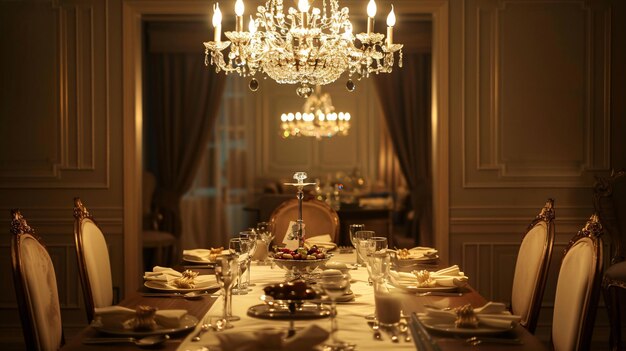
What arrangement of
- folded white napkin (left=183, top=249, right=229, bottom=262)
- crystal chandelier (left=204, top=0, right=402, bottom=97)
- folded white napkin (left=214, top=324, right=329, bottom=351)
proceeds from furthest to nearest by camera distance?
folded white napkin (left=183, top=249, right=229, bottom=262) → crystal chandelier (left=204, top=0, right=402, bottom=97) → folded white napkin (left=214, top=324, right=329, bottom=351)

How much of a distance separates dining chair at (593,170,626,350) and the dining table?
1777mm

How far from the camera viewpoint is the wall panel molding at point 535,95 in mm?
4570

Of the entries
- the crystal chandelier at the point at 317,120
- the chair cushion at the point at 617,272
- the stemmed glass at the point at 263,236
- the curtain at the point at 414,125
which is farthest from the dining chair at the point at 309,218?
the crystal chandelier at the point at 317,120

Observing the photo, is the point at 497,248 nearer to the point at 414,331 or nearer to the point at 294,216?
the point at 294,216

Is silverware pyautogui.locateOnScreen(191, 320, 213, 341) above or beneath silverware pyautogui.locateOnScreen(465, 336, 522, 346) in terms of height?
above

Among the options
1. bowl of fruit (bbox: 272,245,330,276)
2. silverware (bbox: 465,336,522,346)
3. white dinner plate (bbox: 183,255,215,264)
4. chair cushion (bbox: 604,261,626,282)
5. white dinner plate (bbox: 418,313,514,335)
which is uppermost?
bowl of fruit (bbox: 272,245,330,276)

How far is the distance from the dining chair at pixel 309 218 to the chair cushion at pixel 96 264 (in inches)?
41.9

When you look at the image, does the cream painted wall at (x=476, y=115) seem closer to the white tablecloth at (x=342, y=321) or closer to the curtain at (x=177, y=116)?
the white tablecloth at (x=342, y=321)

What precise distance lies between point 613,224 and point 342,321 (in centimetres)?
283

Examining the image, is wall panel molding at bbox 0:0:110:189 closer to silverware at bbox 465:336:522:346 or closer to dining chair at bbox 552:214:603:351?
dining chair at bbox 552:214:603:351

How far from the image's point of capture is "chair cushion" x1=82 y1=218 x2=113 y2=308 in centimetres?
289

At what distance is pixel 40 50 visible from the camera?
15.1ft

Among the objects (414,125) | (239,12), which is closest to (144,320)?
(239,12)

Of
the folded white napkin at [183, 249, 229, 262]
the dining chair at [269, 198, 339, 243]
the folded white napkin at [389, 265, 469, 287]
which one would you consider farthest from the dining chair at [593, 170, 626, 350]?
the folded white napkin at [183, 249, 229, 262]
